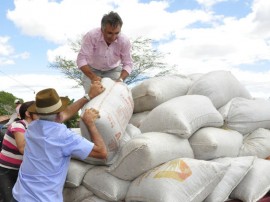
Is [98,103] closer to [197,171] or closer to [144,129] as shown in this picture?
[144,129]

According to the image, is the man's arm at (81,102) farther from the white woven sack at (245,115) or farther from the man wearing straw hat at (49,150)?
the white woven sack at (245,115)

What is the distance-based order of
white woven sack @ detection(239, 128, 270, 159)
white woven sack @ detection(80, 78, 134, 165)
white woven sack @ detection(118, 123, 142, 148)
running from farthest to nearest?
white woven sack @ detection(239, 128, 270, 159)
white woven sack @ detection(118, 123, 142, 148)
white woven sack @ detection(80, 78, 134, 165)

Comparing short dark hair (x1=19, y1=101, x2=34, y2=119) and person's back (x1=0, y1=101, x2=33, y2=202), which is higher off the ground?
short dark hair (x1=19, y1=101, x2=34, y2=119)

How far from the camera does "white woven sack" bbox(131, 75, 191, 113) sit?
358 cm

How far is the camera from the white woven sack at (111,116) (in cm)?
268

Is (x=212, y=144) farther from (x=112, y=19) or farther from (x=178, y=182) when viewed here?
(x=112, y=19)

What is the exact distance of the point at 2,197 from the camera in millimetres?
3158

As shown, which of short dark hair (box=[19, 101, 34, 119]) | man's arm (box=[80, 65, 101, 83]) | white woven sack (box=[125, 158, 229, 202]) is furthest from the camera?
man's arm (box=[80, 65, 101, 83])

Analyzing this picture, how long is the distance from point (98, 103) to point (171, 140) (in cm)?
53

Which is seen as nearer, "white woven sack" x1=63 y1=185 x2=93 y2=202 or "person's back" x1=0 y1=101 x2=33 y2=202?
"white woven sack" x1=63 y1=185 x2=93 y2=202

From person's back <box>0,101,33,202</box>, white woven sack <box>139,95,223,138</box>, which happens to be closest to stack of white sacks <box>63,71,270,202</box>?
white woven sack <box>139,95,223,138</box>

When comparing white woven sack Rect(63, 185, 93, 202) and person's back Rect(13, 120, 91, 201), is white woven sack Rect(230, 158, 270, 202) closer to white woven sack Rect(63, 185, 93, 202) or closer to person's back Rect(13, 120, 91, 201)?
white woven sack Rect(63, 185, 93, 202)

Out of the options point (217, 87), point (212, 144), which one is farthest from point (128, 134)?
point (217, 87)

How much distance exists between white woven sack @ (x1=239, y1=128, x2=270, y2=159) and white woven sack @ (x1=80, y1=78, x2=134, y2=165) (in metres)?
0.99
